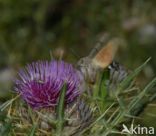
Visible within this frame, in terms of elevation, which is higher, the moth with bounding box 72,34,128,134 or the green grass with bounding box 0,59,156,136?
the moth with bounding box 72,34,128,134

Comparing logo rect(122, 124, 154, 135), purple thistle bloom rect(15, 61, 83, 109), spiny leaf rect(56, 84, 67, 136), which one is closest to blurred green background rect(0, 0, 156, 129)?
logo rect(122, 124, 154, 135)

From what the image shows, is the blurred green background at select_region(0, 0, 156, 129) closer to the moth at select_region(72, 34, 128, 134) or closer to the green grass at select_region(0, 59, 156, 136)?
the moth at select_region(72, 34, 128, 134)

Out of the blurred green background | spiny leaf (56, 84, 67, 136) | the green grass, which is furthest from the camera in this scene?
the blurred green background

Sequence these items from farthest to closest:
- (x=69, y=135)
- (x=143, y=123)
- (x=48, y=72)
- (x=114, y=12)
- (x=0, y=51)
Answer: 1. (x=114, y=12)
2. (x=0, y=51)
3. (x=143, y=123)
4. (x=48, y=72)
5. (x=69, y=135)

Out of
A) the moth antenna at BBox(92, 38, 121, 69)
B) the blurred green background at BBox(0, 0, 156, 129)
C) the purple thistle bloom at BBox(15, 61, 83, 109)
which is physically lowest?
the purple thistle bloom at BBox(15, 61, 83, 109)

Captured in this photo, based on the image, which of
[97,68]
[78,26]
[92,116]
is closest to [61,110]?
[92,116]

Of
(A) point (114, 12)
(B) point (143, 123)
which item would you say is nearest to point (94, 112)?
(B) point (143, 123)

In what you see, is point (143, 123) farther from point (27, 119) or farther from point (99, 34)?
point (99, 34)
